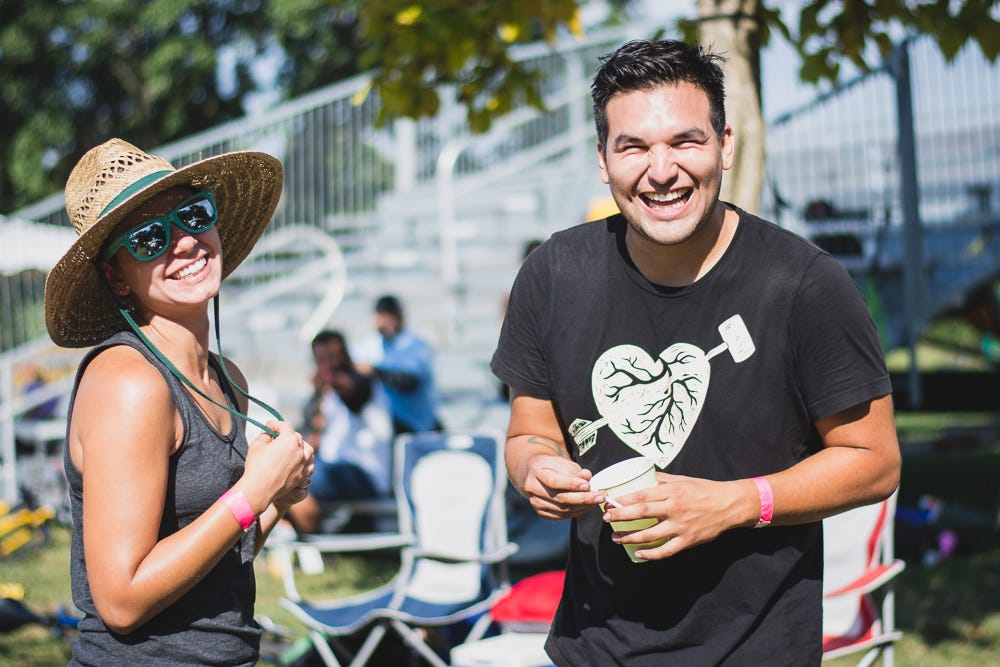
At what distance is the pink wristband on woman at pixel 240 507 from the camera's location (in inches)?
76.9

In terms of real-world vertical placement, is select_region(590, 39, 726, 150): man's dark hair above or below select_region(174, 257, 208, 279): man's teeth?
above

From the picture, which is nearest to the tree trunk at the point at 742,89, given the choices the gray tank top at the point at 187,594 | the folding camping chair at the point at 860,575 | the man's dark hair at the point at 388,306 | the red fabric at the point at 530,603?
the folding camping chair at the point at 860,575

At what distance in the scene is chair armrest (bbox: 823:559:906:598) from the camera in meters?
3.87

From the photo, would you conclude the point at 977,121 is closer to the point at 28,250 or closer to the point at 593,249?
the point at 593,249

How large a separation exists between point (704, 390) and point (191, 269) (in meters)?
1.08

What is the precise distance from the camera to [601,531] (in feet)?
7.19

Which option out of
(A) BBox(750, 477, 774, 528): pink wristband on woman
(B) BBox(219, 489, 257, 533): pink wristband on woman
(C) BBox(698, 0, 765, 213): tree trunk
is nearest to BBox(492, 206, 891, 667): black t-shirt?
(A) BBox(750, 477, 774, 528): pink wristband on woman

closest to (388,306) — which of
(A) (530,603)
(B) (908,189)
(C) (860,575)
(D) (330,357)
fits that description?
(D) (330,357)

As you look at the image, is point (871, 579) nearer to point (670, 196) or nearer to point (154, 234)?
point (670, 196)

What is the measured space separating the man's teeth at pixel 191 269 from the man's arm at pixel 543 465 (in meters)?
0.73

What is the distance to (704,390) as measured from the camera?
6.73 feet

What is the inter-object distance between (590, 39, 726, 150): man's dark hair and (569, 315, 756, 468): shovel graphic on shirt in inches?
17.5

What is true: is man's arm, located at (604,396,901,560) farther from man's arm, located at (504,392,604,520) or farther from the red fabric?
the red fabric

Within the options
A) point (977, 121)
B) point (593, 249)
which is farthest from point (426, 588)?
point (977, 121)
